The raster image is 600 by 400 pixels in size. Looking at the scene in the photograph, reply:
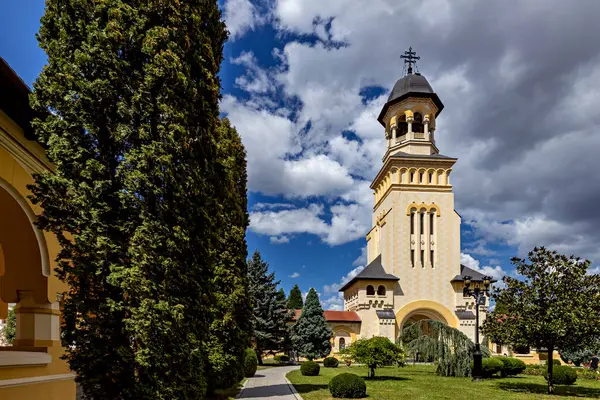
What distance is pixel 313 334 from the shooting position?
41406 millimetres

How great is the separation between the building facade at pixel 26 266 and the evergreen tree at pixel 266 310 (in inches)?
1223

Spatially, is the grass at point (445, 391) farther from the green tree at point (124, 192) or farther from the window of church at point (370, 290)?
the window of church at point (370, 290)

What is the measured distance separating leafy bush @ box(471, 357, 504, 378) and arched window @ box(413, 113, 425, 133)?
26472 millimetres

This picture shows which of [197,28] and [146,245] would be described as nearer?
[146,245]

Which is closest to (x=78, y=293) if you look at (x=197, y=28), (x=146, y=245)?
(x=146, y=245)

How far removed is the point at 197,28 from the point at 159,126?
1856 millimetres

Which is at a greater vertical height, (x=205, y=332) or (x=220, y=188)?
(x=220, y=188)

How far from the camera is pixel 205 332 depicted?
7.27 m

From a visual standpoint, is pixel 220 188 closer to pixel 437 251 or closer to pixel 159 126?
pixel 159 126

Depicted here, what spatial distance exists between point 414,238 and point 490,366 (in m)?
19.0

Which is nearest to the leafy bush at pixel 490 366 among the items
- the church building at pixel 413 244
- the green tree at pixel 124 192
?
the church building at pixel 413 244

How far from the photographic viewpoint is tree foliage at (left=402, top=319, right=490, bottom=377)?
25859 mm

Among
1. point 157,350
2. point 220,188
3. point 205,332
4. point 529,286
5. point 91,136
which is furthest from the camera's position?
point 529,286

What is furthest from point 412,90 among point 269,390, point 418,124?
point 269,390
